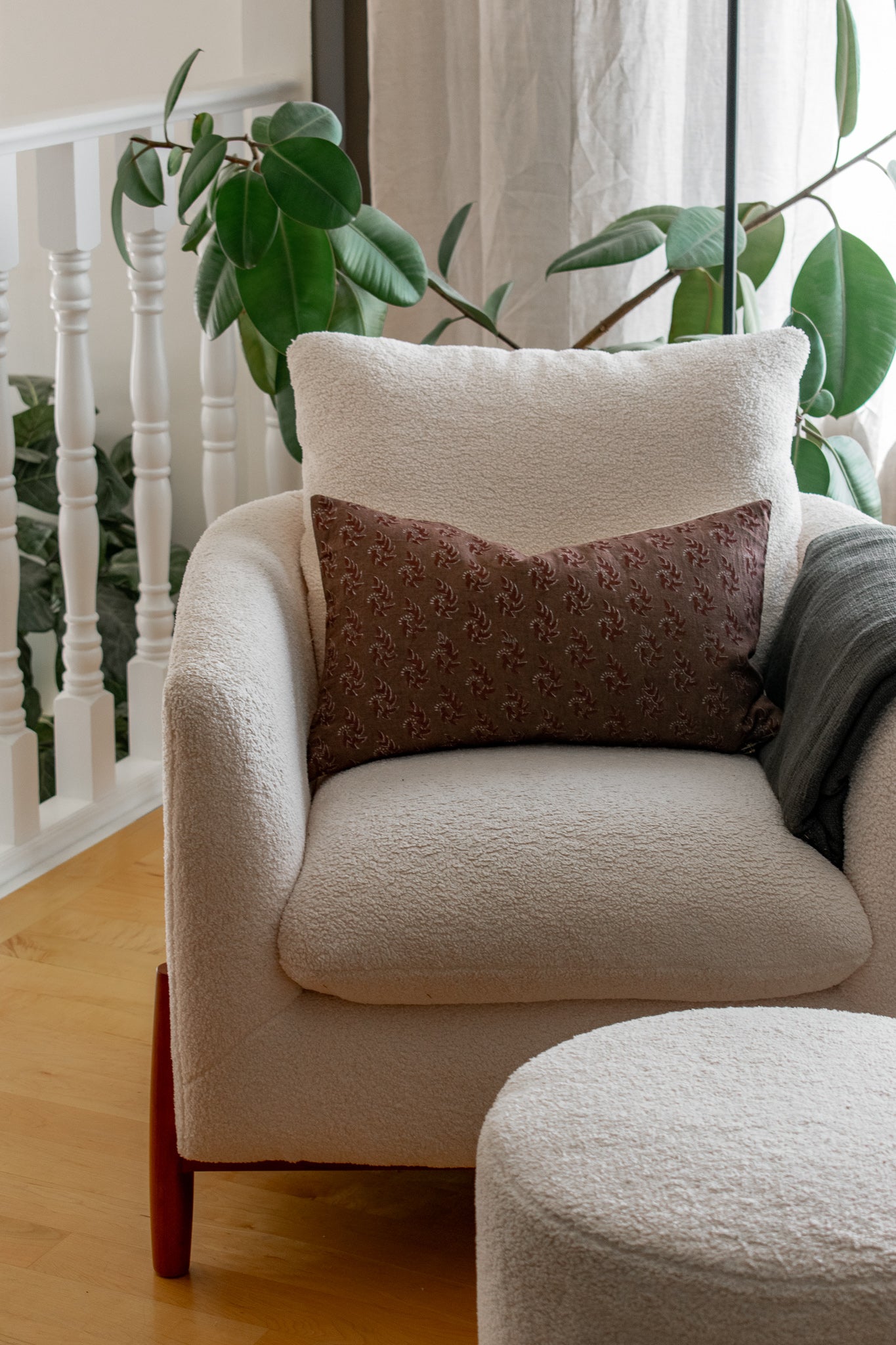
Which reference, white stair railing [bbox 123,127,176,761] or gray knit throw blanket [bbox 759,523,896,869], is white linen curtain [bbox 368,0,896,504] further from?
gray knit throw blanket [bbox 759,523,896,869]

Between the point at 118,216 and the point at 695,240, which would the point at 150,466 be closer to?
the point at 118,216

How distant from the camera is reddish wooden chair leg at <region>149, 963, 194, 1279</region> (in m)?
1.24

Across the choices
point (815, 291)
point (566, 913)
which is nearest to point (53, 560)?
point (815, 291)

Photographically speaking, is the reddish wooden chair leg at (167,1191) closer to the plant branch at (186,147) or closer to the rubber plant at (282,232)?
the rubber plant at (282,232)

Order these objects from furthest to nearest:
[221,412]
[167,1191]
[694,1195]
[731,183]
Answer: [221,412]
[731,183]
[167,1191]
[694,1195]

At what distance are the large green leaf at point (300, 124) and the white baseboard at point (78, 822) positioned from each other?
3.40 feet

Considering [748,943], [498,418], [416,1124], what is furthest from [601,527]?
[416,1124]

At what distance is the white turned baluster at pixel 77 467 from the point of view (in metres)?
2.02

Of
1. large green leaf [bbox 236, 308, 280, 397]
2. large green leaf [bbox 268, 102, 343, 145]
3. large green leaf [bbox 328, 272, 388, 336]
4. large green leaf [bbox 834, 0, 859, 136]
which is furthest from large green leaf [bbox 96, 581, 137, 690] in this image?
large green leaf [bbox 834, 0, 859, 136]

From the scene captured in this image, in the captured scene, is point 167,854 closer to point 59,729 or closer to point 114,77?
point 59,729

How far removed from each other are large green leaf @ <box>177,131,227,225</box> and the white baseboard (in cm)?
93

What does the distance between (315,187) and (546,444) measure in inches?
20.5

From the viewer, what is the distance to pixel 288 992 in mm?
1163

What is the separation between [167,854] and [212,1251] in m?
0.43
